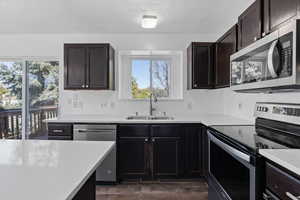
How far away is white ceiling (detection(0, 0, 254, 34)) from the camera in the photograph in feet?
9.55

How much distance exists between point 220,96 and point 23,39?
3.58m

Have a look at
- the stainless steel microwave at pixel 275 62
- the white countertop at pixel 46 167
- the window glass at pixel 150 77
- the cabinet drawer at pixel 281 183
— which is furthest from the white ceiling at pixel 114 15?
the cabinet drawer at pixel 281 183

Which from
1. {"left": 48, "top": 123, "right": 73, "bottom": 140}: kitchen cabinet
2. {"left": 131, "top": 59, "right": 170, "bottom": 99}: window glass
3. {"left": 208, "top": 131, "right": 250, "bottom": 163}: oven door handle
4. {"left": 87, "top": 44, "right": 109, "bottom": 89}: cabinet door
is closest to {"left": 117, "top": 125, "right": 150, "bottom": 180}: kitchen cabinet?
{"left": 48, "top": 123, "right": 73, "bottom": 140}: kitchen cabinet

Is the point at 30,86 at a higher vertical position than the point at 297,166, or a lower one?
higher

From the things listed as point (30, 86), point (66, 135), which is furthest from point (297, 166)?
point (30, 86)

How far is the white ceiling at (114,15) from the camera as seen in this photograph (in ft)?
9.55

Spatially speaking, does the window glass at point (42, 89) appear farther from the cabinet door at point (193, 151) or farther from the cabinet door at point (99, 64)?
the cabinet door at point (193, 151)

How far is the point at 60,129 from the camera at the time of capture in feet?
9.93

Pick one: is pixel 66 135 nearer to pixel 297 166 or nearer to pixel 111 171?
pixel 111 171

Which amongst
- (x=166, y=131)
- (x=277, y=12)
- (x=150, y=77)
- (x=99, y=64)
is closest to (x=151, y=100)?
(x=150, y=77)

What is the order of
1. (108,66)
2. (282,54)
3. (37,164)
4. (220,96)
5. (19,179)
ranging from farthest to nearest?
(220,96) → (108,66) → (282,54) → (37,164) → (19,179)

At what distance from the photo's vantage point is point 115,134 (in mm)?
2963

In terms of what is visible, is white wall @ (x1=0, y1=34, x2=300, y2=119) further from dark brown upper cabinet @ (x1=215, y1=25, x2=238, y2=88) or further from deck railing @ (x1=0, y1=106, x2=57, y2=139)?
dark brown upper cabinet @ (x1=215, y1=25, x2=238, y2=88)

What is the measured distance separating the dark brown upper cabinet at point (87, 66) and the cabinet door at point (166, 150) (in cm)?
108
